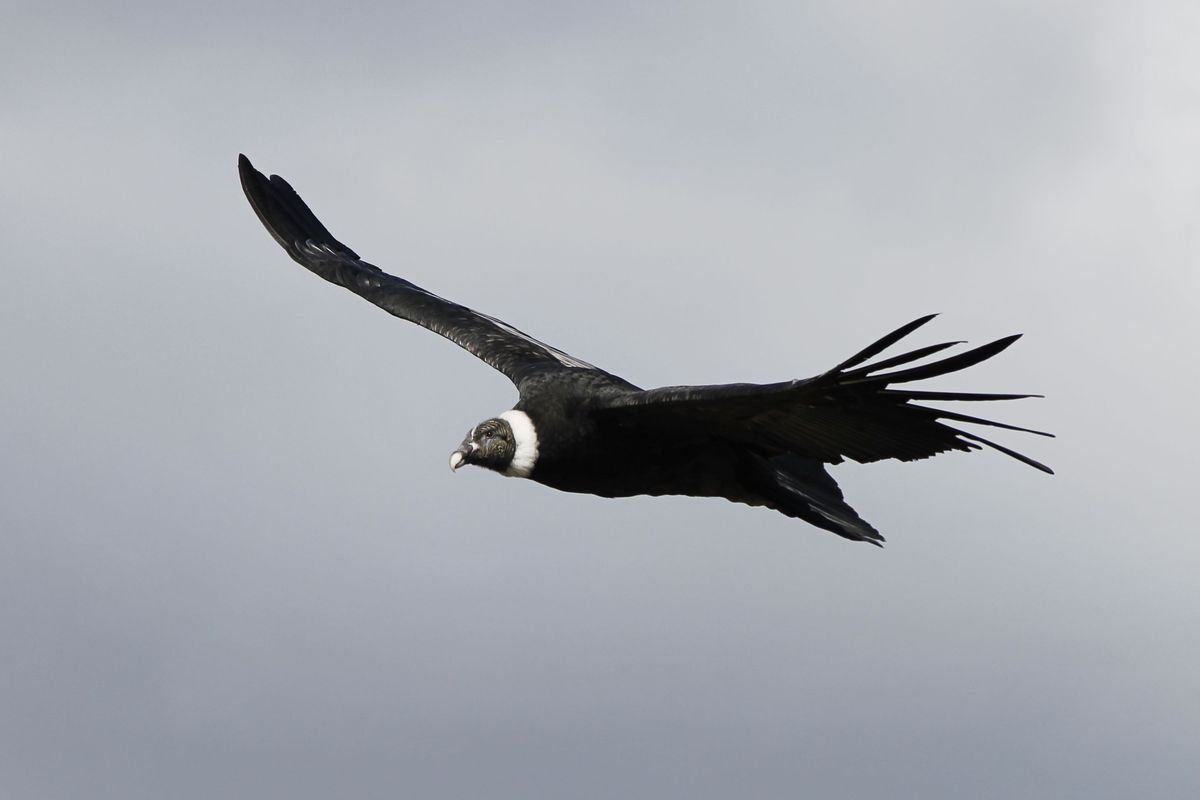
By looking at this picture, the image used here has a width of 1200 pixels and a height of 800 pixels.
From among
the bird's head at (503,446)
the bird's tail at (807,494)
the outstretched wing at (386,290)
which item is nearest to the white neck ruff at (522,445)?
the bird's head at (503,446)

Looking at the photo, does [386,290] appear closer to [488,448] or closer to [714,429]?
[488,448]

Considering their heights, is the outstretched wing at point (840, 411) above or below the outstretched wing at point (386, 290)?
below

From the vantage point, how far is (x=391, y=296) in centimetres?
1449

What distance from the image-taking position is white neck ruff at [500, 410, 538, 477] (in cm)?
1164

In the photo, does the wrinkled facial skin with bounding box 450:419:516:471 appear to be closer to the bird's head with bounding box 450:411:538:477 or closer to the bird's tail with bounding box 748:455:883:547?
the bird's head with bounding box 450:411:538:477

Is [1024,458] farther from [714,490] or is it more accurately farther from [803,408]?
[714,490]

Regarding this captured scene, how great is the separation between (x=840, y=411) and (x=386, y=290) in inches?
220

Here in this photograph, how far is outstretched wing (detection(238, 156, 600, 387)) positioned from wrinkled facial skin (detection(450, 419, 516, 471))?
2.03 ft

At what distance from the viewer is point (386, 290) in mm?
14648

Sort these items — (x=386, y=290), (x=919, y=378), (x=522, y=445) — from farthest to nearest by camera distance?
1. (x=386, y=290)
2. (x=522, y=445)
3. (x=919, y=378)

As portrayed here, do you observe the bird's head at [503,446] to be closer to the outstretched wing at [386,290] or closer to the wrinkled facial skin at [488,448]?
the wrinkled facial skin at [488,448]

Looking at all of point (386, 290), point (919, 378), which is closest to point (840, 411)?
point (919, 378)

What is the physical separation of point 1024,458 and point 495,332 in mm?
5493

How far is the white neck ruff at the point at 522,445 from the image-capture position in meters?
11.6
